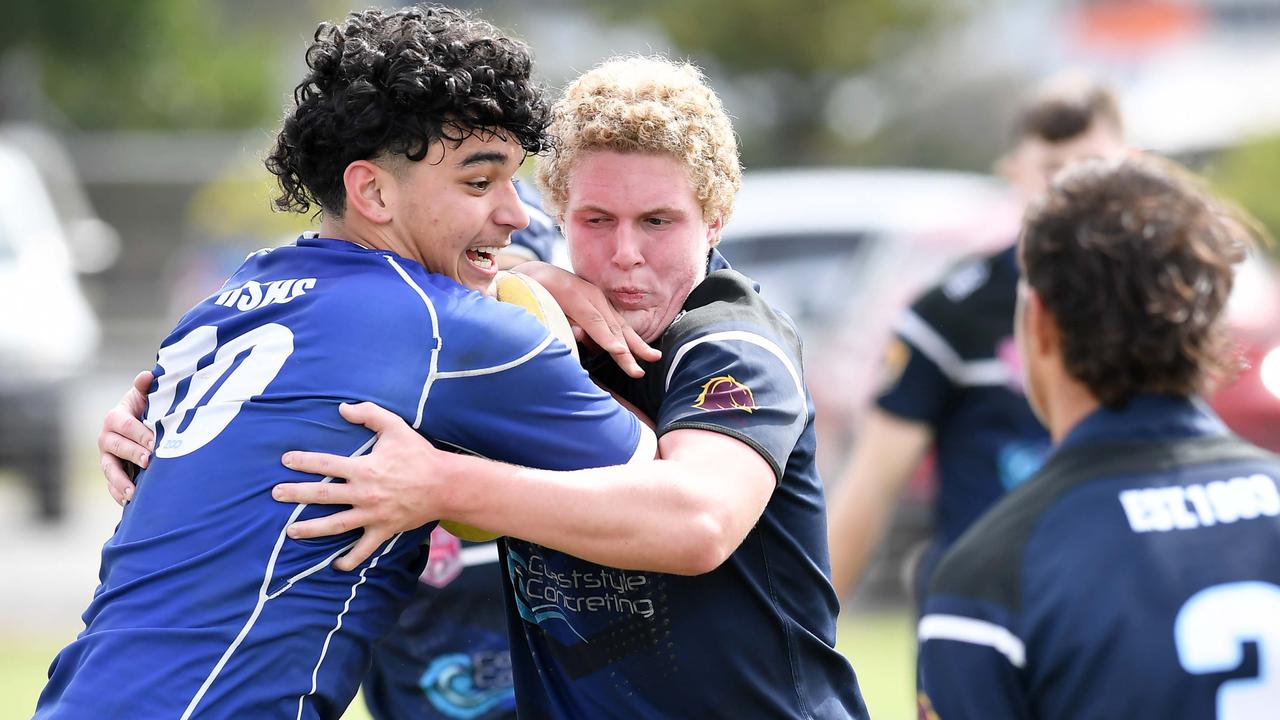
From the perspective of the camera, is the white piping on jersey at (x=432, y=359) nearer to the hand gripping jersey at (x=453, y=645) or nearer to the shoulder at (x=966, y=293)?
the hand gripping jersey at (x=453, y=645)

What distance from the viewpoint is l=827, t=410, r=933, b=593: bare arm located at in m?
5.21

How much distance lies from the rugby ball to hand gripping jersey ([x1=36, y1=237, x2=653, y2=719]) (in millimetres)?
124

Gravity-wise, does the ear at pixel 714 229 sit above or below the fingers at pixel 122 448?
above

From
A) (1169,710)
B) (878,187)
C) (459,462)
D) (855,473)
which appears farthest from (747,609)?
(878,187)

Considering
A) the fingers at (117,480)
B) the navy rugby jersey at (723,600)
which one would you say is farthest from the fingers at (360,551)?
the fingers at (117,480)

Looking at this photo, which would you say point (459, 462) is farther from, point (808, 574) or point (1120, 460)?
point (1120, 460)

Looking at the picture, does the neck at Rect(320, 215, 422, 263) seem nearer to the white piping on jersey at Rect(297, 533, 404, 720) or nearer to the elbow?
the white piping on jersey at Rect(297, 533, 404, 720)

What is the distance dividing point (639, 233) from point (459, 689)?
1.46 metres

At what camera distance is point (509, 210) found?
2.98 meters

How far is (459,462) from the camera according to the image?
271cm

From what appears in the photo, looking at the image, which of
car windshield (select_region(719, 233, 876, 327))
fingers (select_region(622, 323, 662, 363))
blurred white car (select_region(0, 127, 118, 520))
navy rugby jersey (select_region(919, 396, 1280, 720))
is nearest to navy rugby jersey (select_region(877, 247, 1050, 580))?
fingers (select_region(622, 323, 662, 363))

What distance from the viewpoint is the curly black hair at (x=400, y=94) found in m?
2.87

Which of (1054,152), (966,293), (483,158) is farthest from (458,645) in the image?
(1054,152)

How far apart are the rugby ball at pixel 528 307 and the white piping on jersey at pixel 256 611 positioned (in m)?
0.30
